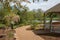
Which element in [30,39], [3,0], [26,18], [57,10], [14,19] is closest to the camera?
[3,0]

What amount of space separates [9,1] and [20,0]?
32 cm

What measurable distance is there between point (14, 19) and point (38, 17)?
26633 millimetres

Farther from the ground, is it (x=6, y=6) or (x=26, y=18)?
(x=6, y=6)

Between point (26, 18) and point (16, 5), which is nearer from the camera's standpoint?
point (16, 5)

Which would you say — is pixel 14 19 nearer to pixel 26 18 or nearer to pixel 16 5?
pixel 16 5

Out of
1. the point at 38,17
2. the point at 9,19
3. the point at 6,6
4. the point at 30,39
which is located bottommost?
the point at 38,17

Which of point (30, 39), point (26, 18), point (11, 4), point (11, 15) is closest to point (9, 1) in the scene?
point (11, 4)

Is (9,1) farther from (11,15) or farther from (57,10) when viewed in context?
(57,10)

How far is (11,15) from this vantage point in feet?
22.0

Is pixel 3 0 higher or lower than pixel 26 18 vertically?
higher

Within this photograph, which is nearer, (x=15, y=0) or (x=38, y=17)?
(x=15, y=0)

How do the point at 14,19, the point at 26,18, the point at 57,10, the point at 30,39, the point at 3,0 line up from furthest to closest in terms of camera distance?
1. the point at 26,18
2. the point at 57,10
3. the point at 30,39
4. the point at 14,19
5. the point at 3,0

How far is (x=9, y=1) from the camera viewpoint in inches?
234

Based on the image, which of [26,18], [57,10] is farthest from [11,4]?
[26,18]
